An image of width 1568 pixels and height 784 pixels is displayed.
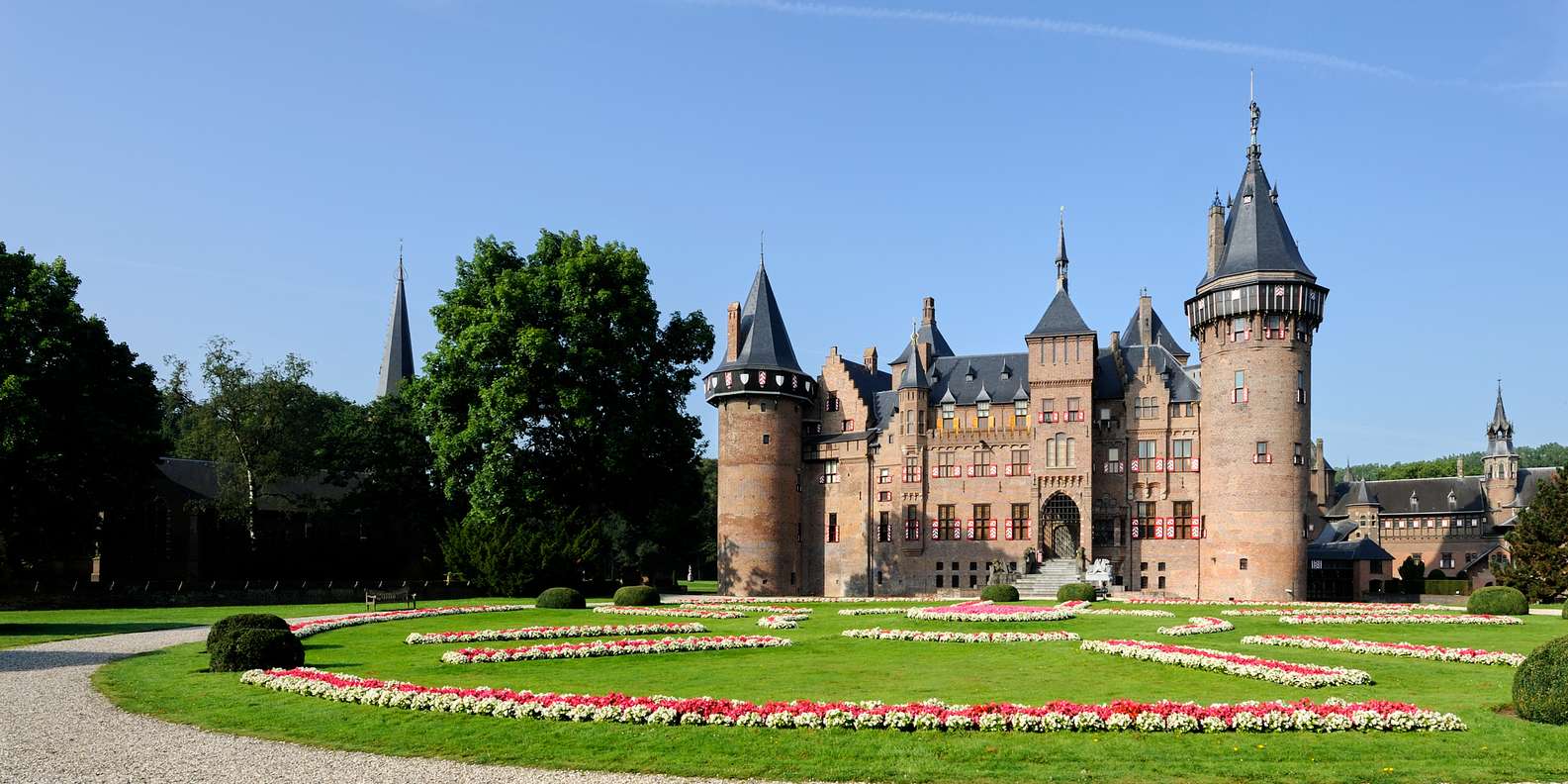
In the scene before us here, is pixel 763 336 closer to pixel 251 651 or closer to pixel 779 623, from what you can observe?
pixel 779 623

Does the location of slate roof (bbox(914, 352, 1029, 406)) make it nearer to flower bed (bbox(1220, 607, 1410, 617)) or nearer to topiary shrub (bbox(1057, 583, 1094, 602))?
topiary shrub (bbox(1057, 583, 1094, 602))

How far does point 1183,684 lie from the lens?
19594 mm

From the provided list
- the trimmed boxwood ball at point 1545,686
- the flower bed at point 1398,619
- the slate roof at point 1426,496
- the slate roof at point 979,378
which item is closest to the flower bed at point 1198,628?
the flower bed at point 1398,619

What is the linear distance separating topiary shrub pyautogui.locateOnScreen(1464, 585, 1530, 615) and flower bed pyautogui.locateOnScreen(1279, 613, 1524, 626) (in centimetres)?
311

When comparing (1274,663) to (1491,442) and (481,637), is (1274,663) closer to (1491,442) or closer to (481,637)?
(481,637)

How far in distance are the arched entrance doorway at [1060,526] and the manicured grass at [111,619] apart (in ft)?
87.8

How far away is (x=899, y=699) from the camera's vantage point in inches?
690

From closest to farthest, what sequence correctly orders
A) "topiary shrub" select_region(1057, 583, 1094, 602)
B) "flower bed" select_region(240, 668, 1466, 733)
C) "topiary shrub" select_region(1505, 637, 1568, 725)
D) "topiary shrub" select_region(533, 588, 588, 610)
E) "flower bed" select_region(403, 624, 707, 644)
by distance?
"flower bed" select_region(240, 668, 1466, 733)
"topiary shrub" select_region(1505, 637, 1568, 725)
"flower bed" select_region(403, 624, 707, 644)
"topiary shrub" select_region(533, 588, 588, 610)
"topiary shrub" select_region(1057, 583, 1094, 602)

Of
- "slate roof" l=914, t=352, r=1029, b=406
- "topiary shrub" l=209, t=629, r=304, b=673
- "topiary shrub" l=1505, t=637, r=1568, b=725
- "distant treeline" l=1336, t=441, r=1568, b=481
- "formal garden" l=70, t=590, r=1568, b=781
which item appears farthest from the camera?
"distant treeline" l=1336, t=441, r=1568, b=481

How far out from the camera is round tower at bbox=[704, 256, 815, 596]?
60812 mm

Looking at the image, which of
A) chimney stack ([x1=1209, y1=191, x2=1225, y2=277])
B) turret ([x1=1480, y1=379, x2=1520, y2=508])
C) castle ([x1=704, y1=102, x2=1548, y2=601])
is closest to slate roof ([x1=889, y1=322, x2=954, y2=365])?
castle ([x1=704, y1=102, x2=1548, y2=601])

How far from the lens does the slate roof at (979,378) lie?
2368 inches

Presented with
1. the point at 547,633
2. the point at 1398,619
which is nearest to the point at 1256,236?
the point at 1398,619

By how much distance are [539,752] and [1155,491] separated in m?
47.8
